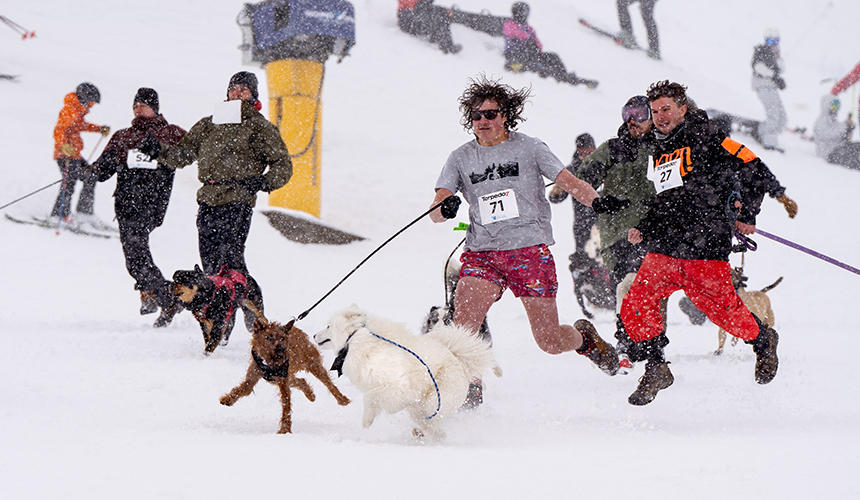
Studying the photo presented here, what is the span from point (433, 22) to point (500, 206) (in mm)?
16095

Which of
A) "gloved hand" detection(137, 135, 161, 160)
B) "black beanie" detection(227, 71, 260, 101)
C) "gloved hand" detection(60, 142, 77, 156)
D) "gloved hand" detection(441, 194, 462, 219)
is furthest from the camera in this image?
"gloved hand" detection(60, 142, 77, 156)

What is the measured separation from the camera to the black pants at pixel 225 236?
5.52m

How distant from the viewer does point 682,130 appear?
13.1 feet

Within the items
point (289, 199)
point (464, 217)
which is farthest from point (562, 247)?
point (289, 199)

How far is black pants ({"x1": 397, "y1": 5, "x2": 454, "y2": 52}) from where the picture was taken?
19047mm

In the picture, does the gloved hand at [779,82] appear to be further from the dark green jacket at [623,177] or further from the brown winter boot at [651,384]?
the brown winter boot at [651,384]

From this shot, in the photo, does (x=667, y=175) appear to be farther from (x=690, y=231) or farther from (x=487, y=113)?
(x=487, y=113)

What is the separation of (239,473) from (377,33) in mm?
18099

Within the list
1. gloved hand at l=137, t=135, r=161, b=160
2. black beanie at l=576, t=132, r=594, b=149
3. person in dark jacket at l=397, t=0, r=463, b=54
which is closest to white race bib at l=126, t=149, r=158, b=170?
gloved hand at l=137, t=135, r=161, b=160

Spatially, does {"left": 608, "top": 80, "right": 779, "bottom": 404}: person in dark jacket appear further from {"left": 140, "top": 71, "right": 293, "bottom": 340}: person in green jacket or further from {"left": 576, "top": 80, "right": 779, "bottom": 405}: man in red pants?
{"left": 140, "top": 71, "right": 293, "bottom": 340}: person in green jacket

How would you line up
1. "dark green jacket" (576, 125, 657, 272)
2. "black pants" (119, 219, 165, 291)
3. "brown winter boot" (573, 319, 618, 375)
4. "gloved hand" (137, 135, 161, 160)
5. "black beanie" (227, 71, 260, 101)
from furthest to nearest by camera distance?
"black pants" (119, 219, 165, 291)
"gloved hand" (137, 135, 161, 160)
"black beanie" (227, 71, 260, 101)
"dark green jacket" (576, 125, 657, 272)
"brown winter boot" (573, 319, 618, 375)

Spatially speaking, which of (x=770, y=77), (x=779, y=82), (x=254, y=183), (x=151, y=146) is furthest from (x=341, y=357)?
(x=770, y=77)

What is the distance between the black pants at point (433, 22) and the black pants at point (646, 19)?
6850mm

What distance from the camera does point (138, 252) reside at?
6.30 m
